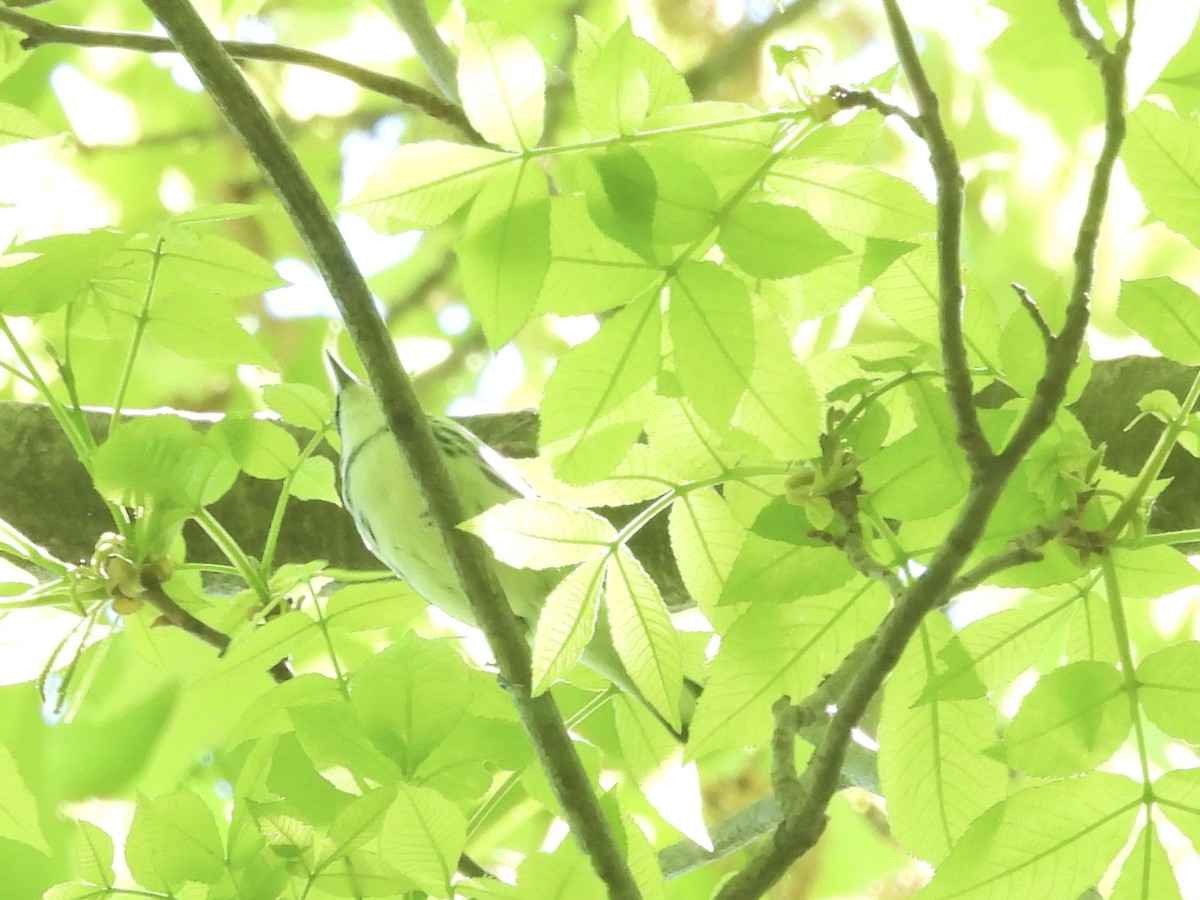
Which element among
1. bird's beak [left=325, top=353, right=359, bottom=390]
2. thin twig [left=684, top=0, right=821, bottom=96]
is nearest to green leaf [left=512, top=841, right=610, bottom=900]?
bird's beak [left=325, top=353, right=359, bottom=390]

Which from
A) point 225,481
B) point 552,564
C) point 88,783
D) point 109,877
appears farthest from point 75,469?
point 552,564

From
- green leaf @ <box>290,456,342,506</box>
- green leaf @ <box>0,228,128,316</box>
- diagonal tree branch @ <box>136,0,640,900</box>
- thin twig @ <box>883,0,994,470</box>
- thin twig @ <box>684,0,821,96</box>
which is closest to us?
thin twig @ <box>883,0,994,470</box>

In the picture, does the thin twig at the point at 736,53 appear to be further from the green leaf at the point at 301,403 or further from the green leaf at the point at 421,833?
the green leaf at the point at 421,833

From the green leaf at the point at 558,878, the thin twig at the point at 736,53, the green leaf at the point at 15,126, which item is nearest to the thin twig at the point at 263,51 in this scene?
the green leaf at the point at 15,126

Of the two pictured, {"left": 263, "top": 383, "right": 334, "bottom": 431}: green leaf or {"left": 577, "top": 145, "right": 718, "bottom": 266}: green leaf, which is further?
{"left": 263, "top": 383, "right": 334, "bottom": 431}: green leaf

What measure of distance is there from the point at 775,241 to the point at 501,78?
137 mm

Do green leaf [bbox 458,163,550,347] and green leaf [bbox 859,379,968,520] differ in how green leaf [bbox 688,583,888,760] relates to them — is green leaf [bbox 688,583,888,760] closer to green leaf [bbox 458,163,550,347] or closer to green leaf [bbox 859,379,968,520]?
green leaf [bbox 859,379,968,520]

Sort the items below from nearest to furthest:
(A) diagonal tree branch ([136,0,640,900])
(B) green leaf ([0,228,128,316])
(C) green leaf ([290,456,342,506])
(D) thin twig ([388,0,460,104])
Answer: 1. (A) diagonal tree branch ([136,0,640,900])
2. (B) green leaf ([0,228,128,316])
3. (C) green leaf ([290,456,342,506])
4. (D) thin twig ([388,0,460,104])

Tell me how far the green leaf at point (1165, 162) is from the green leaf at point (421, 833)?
1.39 ft

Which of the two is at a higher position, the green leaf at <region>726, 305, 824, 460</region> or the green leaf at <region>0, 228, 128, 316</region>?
the green leaf at <region>0, 228, 128, 316</region>

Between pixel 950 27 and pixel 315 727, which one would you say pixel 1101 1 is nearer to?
pixel 315 727

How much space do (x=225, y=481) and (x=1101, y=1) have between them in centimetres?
58

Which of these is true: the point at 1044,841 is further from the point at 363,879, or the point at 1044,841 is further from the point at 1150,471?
the point at 363,879

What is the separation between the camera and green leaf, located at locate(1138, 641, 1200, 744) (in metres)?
0.55
